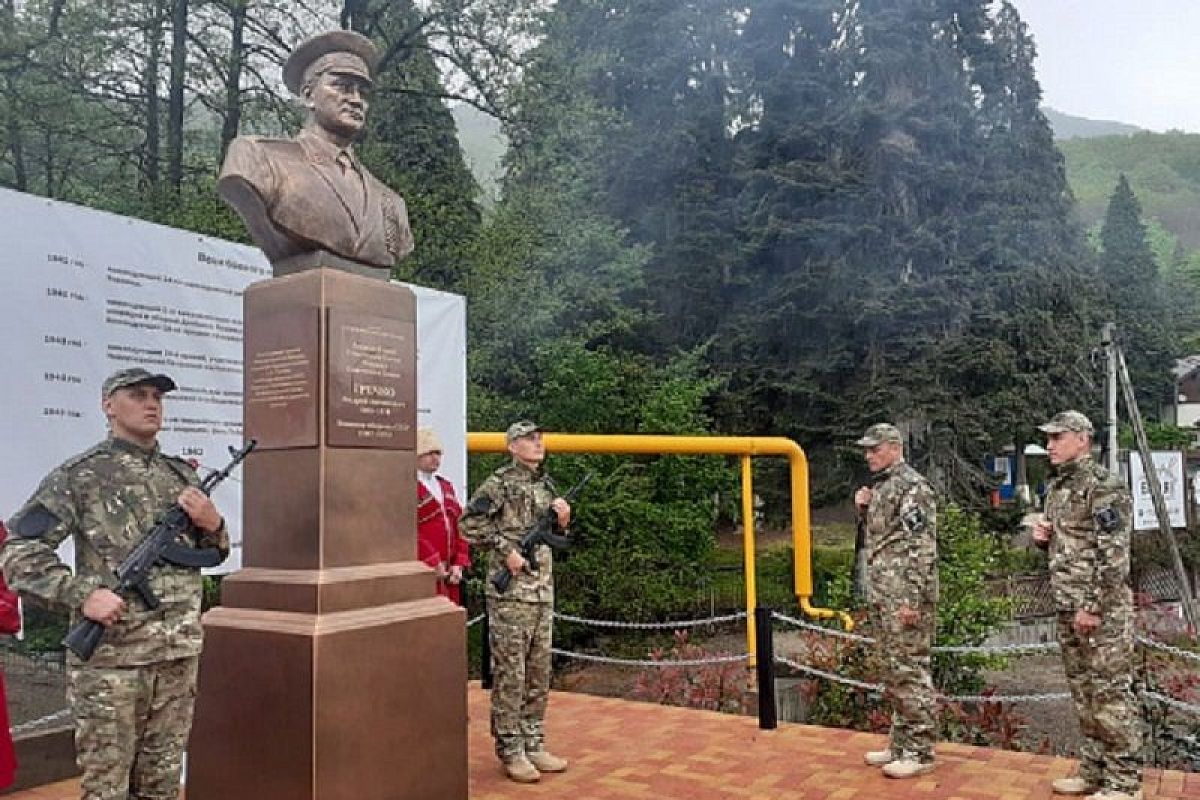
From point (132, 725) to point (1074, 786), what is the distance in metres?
3.94

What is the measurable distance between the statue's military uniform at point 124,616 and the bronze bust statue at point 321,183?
1.13 meters

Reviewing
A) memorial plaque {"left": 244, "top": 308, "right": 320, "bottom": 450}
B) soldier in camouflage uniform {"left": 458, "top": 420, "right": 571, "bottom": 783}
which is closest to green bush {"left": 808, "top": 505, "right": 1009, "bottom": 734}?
soldier in camouflage uniform {"left": 458, "top": 420, "right": 571, "bottom": 783}

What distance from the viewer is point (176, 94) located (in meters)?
14.3

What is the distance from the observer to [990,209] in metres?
20.0

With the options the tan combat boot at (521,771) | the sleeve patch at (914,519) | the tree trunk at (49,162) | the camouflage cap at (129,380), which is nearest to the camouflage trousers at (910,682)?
the sleeve patch at (914,519)

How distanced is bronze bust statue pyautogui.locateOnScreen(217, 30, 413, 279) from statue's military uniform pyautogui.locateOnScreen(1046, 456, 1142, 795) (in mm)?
3292

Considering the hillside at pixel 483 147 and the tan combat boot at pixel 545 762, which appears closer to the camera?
the tan combat boot at pixel 545 762

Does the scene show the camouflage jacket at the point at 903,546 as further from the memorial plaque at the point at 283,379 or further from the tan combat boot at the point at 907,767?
the memorial plaque at the point at 283,379

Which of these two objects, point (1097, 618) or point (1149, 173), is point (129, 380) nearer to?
point (1097, 618)

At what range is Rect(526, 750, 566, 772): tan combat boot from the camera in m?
5.16

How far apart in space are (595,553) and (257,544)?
28.4ft

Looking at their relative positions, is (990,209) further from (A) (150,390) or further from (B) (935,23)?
(A) (150,390)

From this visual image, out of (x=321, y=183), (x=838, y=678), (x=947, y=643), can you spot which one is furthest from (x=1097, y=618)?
(x=321, y=183)

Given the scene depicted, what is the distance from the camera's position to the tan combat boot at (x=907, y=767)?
16.3 ft
